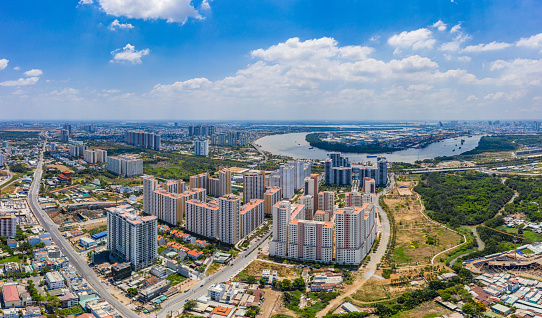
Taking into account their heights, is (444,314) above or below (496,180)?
below

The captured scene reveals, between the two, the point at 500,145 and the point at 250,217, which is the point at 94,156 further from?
the point at 500,145

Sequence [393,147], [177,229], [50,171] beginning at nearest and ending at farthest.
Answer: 1. [177,229]
2. [50,171]
3. [393,147]

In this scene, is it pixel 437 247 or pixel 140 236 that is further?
pixel 437 247

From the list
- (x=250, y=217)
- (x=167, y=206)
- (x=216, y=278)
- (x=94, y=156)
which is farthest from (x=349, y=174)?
(x=94, y=156)

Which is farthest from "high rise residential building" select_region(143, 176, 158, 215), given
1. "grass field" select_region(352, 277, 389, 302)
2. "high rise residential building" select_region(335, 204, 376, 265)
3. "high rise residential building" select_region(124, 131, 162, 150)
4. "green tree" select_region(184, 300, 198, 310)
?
"high rise residential building" select_region(124, 131, 162, 150)

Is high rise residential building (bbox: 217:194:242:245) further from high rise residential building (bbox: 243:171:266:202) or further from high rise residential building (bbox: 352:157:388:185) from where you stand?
high rise residential building (bbox: 352:157:388:185)

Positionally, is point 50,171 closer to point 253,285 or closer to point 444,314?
point 253,285

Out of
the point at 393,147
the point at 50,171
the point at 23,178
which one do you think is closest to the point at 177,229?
the point at 23,178
